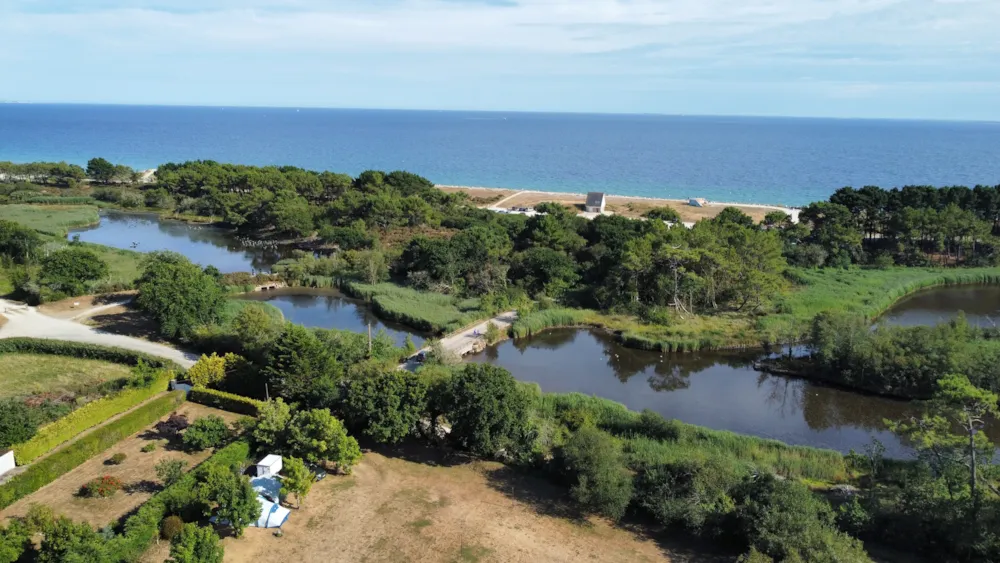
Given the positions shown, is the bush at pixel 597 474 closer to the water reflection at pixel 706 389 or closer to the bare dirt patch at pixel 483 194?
the water reflection at pixel 706 389

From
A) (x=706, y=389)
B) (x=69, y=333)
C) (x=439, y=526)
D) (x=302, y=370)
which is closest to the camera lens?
(x=439, y=526)

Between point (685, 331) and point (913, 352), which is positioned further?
point (685, 331)

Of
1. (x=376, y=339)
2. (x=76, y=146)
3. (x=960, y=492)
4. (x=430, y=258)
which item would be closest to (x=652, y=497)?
(x=960, y=492)

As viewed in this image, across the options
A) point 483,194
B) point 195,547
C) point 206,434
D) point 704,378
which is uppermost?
point 483,194

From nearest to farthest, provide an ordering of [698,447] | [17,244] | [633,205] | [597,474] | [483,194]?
1. [597,474]
2. [698,447]
3. [17,244]
4. [633,205]
5. [483,194]

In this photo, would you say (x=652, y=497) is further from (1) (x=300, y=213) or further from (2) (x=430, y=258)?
(1) (x=300, y=213)

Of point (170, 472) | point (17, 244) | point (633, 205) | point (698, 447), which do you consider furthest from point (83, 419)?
point (633, 205)

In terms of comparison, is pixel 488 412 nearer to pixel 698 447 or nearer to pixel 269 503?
pixel 269 503
